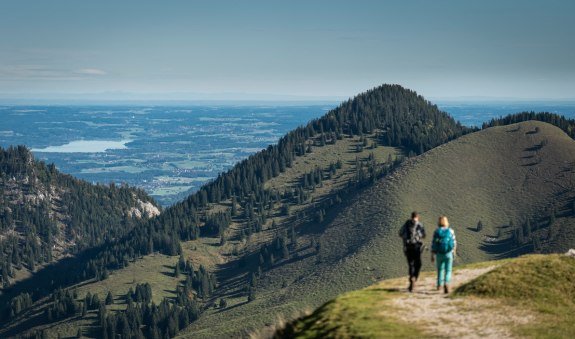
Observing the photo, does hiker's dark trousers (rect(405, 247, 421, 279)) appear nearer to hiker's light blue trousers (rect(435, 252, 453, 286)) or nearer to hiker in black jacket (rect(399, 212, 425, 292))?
hiker in black jacket (rect(399, 212, 425, 292))

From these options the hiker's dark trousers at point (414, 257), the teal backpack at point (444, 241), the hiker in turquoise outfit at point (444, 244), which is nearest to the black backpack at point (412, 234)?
the hiker's dark trousers at point (414, 257)

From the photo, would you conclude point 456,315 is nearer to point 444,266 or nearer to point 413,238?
point 444,266

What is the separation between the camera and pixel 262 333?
42.0 metres

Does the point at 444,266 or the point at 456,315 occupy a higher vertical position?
the point at 444,266

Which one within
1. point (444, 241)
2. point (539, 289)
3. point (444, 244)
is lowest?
point (539, 289)

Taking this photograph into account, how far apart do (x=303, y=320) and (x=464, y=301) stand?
9.91 m

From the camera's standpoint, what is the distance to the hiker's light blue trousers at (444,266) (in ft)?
127

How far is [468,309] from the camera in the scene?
120ft

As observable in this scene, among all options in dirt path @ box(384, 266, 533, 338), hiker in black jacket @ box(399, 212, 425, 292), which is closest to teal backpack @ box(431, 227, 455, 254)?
hiker in black jacket @ box(399, 212, 425, 292)

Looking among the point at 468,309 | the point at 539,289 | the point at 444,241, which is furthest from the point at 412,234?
the point at 539,289

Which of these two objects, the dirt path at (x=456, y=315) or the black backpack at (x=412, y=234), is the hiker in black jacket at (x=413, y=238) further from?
the dirt path at (x=456, y=315)

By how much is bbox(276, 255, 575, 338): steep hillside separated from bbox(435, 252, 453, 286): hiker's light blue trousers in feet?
3.05

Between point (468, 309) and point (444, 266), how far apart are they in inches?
152

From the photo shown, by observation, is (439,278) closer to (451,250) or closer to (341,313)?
(451,250)
